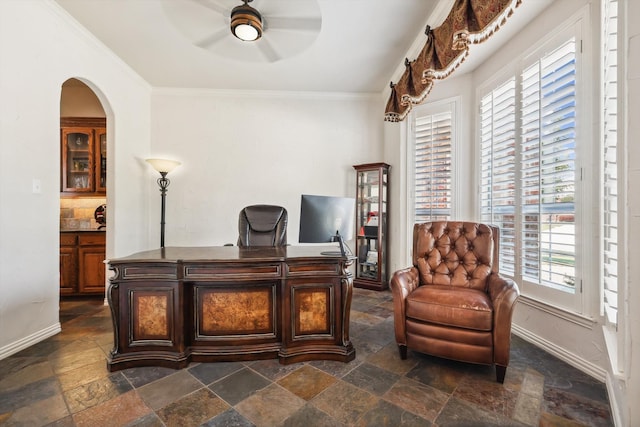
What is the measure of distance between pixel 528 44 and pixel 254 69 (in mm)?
2878

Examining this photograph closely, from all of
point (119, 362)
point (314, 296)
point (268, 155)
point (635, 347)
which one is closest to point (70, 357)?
point (119, 362)

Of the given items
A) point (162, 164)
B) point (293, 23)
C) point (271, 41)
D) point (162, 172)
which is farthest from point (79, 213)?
point (293, 23)

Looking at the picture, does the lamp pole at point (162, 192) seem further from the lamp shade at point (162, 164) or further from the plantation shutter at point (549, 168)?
the plantation shutter at point (549, 168)

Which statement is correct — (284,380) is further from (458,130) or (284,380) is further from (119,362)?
(458,130)

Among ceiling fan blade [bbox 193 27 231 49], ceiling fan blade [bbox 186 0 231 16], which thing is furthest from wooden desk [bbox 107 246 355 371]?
ceiling fan blade [bbox 193 27 231 49]

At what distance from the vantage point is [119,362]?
1835 mm

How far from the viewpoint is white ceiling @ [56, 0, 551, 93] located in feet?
7.79

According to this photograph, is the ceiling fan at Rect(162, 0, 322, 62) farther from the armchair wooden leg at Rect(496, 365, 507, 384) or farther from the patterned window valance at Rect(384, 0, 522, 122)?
the armchair wooden leg at Rect(496, 365, 507, 384)

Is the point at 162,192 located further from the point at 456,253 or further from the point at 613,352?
the point at 613,352

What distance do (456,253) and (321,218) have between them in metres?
1.25

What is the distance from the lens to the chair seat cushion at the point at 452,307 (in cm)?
174

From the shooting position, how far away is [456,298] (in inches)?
72.5

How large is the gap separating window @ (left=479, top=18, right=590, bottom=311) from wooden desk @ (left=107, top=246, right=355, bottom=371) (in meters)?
1.63

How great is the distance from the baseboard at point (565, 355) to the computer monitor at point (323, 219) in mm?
1767
